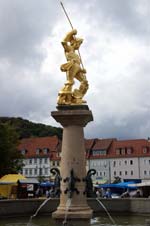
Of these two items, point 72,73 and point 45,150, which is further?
point 45,150

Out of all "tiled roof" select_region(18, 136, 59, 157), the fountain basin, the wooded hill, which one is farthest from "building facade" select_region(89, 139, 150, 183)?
the fountain basin

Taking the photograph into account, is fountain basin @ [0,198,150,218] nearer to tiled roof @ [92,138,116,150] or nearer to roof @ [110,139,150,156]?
roof @ [110,139,150,156]

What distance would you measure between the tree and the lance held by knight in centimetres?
2534

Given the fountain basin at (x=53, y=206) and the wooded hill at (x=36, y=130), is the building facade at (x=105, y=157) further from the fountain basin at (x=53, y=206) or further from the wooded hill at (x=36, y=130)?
the fountain basin at (x=53, y=206)

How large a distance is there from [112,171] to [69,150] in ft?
272

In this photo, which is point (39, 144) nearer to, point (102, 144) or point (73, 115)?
point (102, 144)

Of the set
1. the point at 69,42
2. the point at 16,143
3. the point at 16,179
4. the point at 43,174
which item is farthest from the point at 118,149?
the point at 69,42

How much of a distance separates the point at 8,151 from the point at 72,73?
2617 centimetres

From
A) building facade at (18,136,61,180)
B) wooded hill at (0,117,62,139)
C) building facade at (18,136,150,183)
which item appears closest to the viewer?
building facade at (18,136,150,183)

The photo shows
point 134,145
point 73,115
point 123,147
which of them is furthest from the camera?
point 123,147

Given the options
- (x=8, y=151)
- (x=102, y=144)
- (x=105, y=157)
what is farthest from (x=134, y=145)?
(x=8, y=151)

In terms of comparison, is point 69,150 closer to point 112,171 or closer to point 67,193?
point 67,193

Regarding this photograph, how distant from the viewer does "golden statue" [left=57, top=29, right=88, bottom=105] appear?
19.1m

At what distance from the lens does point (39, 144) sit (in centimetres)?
10644
